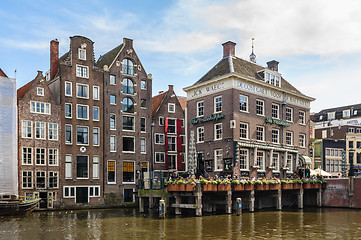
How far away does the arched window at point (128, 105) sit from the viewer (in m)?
52.0

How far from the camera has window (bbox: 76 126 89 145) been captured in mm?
47938

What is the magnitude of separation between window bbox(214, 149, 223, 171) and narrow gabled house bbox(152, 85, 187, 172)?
38.3 feet

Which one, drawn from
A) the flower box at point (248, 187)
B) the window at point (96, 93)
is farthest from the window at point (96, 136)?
the flower box at point (248, 187)

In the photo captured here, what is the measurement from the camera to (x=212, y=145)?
150 ft

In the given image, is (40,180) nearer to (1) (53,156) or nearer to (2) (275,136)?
(1) (53,156)

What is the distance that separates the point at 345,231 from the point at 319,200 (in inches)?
771

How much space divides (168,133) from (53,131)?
52.8 feet

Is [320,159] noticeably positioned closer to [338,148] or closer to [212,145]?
[338,148]

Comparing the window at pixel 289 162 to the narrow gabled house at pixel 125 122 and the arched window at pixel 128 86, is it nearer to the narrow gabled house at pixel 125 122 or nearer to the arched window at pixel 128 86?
the narrow gabled house at pixel 125 122

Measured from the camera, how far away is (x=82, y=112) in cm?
4850

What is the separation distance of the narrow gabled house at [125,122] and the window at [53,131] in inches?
235

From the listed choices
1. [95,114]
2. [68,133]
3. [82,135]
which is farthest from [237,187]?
[68,133]

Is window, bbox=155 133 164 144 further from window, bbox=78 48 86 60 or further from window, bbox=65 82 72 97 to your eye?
window, bbox=78 48 86 60

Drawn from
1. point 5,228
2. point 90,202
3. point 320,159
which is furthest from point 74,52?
point 320,159
